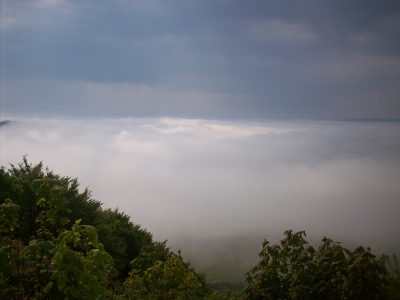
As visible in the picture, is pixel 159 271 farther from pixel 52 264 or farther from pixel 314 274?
pixel 314 274

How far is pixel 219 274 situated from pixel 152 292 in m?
107

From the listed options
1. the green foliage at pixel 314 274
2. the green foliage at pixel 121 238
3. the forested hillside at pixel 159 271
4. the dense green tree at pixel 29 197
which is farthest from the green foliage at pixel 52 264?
the green foliage at pixel 121 238

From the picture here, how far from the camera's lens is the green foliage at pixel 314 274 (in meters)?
4.48

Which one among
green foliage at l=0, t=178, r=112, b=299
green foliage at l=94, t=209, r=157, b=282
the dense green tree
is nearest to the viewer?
green foliage at l=0, t=178, r=112, b=299

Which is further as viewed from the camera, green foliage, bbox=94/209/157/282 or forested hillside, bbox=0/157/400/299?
green foliage, bbox=94/209/157/282

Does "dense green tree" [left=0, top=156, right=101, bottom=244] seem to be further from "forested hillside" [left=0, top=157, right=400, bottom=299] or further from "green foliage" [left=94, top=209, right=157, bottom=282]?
"forested hillside" [left=0, top=157, right=400, bottom=299]

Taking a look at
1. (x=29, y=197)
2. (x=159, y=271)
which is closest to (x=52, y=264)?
(x=159, y=271)

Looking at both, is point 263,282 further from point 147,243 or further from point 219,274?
point 219,274

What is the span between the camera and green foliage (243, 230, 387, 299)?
448cm

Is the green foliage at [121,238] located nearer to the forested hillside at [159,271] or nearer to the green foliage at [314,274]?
the forested hillside at [159,271]

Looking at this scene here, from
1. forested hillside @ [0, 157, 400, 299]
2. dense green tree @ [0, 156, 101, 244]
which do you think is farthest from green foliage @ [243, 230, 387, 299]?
dense green tree @ [0, 156, 101, 244]

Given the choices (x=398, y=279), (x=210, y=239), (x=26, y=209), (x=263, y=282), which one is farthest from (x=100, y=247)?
(x=210, y=239)

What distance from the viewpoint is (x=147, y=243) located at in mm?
36281

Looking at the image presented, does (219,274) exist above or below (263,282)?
below
